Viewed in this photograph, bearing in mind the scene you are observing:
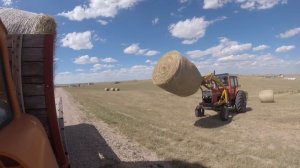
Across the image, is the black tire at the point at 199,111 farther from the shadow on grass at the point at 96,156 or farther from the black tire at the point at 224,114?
the shadow on grass at the point at 96,156

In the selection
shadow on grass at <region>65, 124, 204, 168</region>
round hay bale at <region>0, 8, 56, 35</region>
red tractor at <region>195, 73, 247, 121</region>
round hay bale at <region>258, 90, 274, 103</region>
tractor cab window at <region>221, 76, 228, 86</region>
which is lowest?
shadow on grass at <region>65, 124, 204, 168</region>

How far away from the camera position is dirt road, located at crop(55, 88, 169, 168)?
839 centimetres

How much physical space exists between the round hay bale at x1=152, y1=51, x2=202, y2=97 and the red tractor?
1399 millimetres

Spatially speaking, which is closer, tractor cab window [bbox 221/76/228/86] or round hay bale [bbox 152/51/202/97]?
round hay bale [bbox 152/51/202/97]

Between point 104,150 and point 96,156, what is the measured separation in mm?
688

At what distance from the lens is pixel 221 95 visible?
1717 centimetres

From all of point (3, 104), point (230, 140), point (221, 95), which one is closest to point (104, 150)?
point (230, 140)

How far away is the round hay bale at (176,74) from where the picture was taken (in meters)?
13.9

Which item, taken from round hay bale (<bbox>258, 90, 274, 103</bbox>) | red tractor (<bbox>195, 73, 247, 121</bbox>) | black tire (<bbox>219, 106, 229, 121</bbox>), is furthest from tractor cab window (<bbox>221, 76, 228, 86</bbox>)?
round hay bale (<bbox>258, 90, 274, 103</bbox>)

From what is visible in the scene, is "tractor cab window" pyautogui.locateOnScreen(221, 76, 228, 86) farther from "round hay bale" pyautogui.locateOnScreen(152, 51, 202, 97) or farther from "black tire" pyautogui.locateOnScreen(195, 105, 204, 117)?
"round hay bale" pyautogui.locateOnScreen(152, 51, 202, 97)

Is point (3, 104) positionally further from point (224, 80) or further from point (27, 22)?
point (224, 80)

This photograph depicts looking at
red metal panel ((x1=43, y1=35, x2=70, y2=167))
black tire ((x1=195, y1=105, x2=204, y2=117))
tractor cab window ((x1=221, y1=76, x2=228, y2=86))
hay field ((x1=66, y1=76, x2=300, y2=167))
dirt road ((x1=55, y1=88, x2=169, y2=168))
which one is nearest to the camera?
red metal panel ((x1=43, y1=35, x2=70, y2=167))

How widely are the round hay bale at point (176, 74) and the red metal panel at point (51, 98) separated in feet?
32.8

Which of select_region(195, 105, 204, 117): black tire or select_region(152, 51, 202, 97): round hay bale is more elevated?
select_region(152, 51, 202, 97): round hay bale
